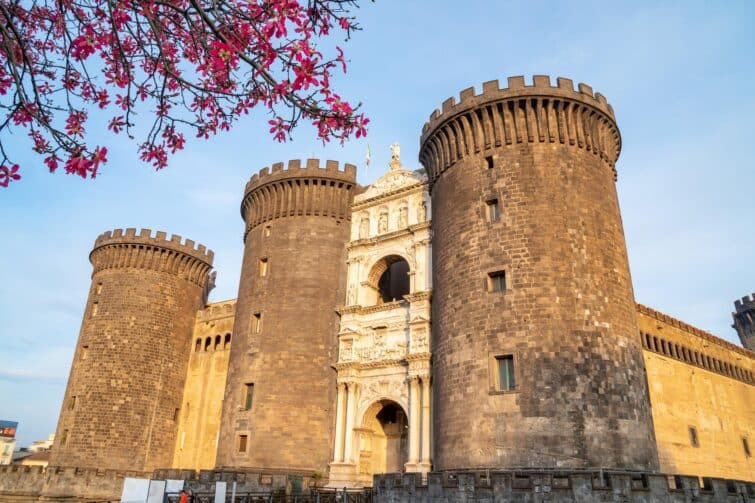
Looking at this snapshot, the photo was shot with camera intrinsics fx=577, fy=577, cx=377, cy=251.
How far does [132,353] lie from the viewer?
112ft

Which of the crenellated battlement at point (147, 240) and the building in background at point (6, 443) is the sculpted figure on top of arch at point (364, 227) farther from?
the building in background at point (6, 443)

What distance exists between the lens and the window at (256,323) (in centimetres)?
3006

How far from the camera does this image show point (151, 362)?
34281mm

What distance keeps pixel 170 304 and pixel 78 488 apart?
1159 centimetres

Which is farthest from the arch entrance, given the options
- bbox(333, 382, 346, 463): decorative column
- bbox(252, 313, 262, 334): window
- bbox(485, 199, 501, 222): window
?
bbox(485, 199, 501, 222): window

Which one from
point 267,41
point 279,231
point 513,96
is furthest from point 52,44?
point 279,231

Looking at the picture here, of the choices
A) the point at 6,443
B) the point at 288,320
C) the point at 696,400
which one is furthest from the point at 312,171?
the point at 6,443

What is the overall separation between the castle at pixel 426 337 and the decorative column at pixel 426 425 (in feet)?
0.21

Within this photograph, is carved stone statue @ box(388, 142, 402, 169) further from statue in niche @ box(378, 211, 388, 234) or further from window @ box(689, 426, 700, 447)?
window @ box(689, 426, 700, 447)

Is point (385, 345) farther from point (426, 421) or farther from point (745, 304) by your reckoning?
point (745, 304)

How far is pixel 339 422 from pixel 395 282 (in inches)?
362

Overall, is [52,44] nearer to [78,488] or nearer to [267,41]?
[267,41]

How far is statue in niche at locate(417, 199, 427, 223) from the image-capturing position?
28.2m

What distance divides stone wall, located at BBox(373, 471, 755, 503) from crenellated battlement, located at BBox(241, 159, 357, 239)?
1816 cm
